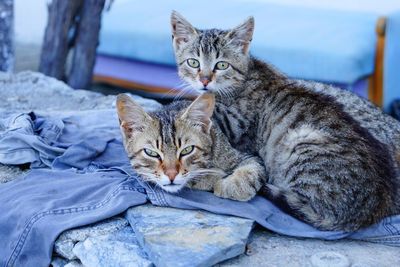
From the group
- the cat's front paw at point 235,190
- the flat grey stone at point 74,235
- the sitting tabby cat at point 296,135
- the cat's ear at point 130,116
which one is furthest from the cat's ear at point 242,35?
the flat grey stone at point 74,235

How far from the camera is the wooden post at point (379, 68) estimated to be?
5844 mm

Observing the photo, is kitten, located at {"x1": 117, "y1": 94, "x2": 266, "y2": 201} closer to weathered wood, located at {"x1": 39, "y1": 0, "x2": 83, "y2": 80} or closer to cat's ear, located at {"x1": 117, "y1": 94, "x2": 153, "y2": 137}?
cat's ear, located at {"x1": 117, "y1": 94, "x2": 153, "y2": 137}

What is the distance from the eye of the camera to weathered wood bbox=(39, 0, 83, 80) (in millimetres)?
5602

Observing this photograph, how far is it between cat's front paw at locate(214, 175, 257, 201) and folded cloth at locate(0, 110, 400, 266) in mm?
27

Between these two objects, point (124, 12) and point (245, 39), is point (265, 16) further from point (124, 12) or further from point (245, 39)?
point (245, 39)

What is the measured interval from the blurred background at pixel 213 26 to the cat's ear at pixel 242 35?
1.42m

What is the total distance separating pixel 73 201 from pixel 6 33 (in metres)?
3.12

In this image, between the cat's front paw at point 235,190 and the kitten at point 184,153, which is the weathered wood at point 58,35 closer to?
the kitten at point 184,153

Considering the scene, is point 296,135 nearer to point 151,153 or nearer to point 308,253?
point 308,253

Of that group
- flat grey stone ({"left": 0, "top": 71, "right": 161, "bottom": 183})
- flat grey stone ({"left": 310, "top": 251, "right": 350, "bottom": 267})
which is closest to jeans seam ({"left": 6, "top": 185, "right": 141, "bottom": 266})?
flat grey stone ({"left": 310, "top": 251, "right": 350, "bottom": 267})

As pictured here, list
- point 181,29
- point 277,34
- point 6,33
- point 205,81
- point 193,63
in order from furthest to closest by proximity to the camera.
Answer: point 277,34 → point 6,33 → point 181,29 → point 193,63 → point 205,81

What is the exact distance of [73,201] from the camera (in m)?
3.00

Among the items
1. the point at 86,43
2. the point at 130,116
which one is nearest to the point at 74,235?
the point at 130,116

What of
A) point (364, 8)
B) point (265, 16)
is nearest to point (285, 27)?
point (265, 16)
